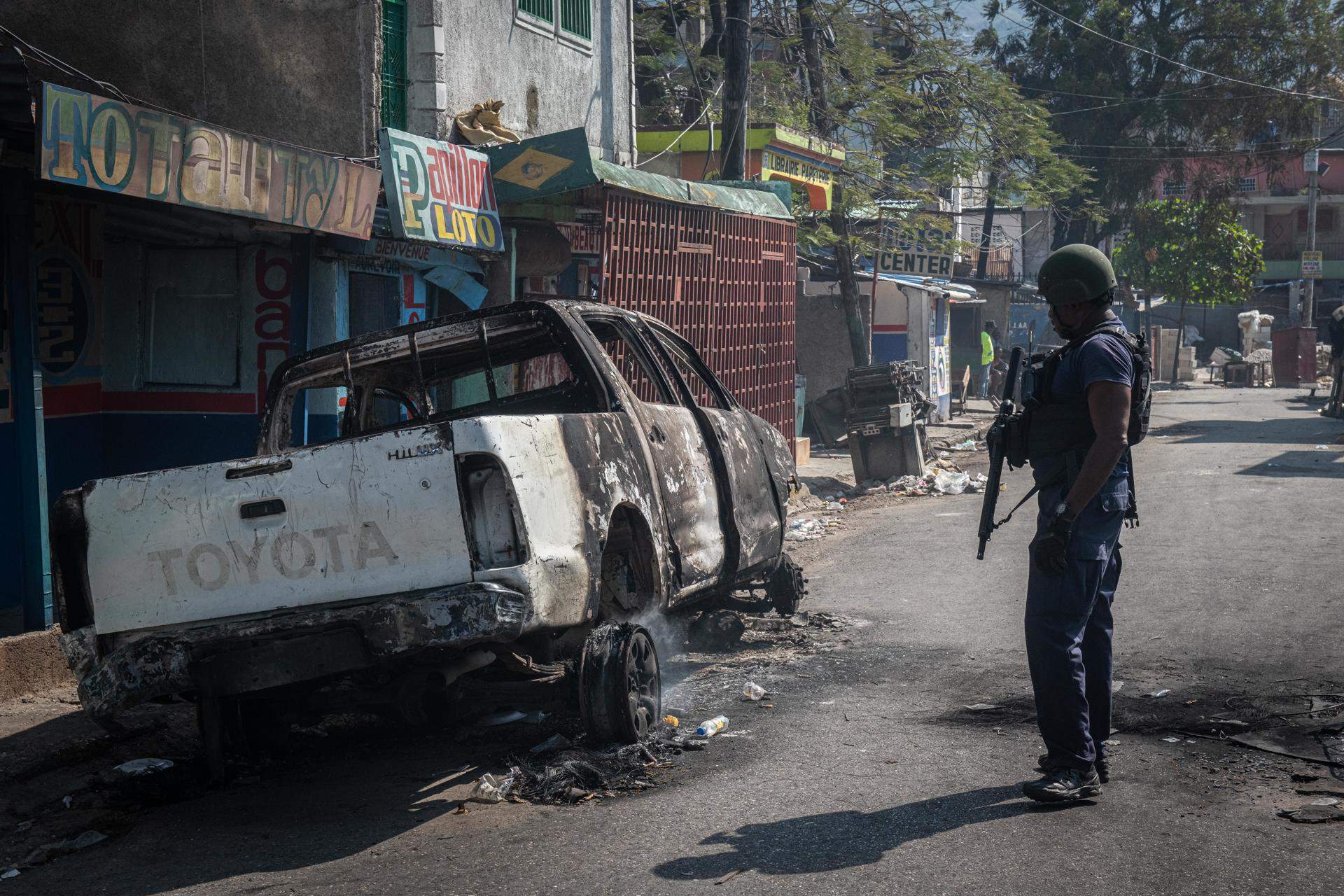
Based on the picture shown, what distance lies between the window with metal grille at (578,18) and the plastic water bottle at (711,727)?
10.9 m

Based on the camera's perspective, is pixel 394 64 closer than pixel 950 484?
Yes

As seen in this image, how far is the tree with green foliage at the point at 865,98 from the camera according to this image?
20625mm

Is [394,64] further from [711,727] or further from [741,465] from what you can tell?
[711,727]

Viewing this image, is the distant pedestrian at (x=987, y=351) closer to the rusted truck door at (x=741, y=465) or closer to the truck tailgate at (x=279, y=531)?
the rusted truck door at (x=741, y=465)

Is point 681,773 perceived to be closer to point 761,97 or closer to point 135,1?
point 135,1

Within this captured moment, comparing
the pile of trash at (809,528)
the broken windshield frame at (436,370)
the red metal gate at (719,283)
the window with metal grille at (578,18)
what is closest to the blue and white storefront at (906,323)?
the red metal gate at (719,283)

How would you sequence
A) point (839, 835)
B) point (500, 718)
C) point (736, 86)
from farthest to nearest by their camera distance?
point (736, 86), point (500, 718), point (839, 835)

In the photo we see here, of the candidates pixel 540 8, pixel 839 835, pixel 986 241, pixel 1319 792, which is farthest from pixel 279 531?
pixel 986 241

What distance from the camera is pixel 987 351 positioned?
3228 cm

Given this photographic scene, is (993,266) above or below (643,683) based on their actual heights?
above

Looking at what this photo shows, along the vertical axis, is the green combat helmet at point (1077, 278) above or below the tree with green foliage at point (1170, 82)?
below

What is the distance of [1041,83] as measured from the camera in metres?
45.6

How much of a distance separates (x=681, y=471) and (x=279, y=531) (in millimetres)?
2181

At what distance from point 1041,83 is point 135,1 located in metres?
40.5
